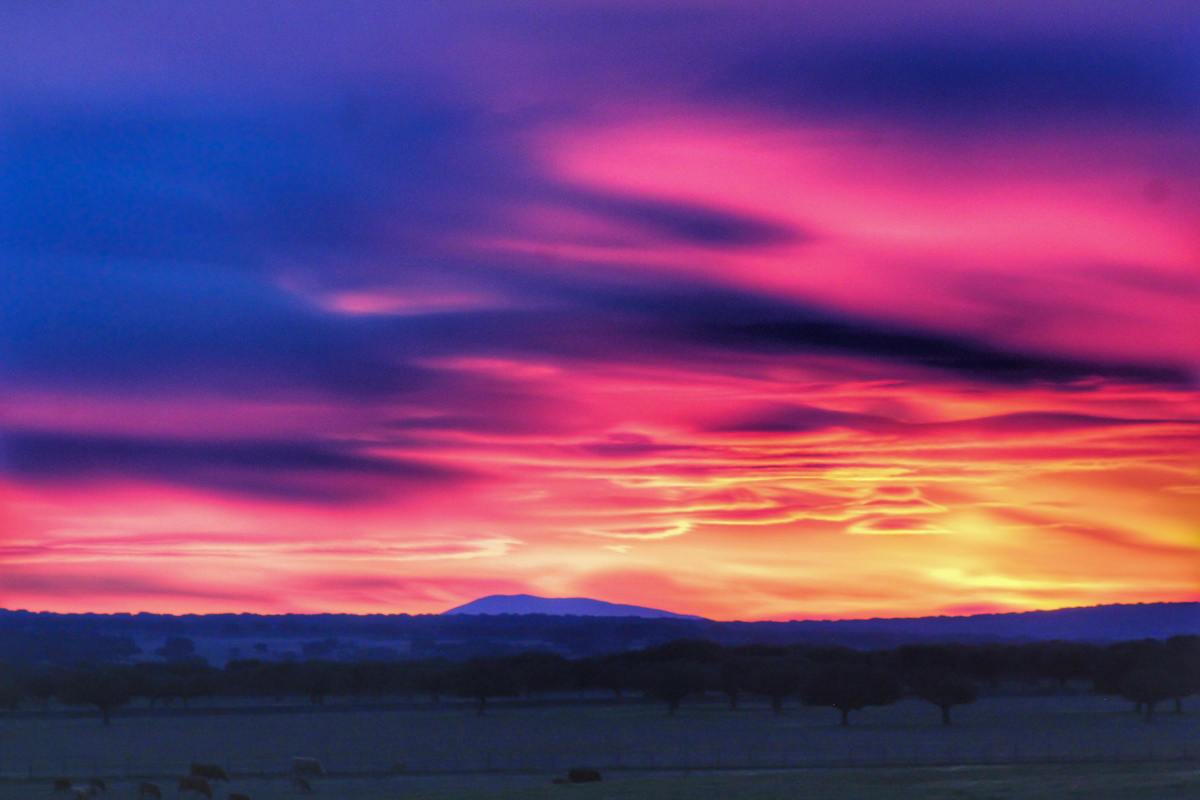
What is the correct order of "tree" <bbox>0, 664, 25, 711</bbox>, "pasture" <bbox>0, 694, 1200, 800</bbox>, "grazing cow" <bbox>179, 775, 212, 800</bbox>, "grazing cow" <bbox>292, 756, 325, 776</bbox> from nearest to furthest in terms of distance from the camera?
"pasture" <bbox>0, 694, 1200, 800</bbox>, "grazing cow" <bbox>179, 775, 212, 800</bbox>, "grazing cow" <bbox>292, 756, 325, 776</bbox>, "tree" <bbox>0, 664, 25, 711</bbox>

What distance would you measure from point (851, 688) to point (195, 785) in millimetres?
65473

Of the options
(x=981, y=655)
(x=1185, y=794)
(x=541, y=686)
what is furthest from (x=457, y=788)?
(x=981, y=655)

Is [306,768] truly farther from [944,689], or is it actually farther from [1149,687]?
[1149,687]

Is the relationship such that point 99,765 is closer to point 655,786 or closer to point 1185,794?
point 655,786

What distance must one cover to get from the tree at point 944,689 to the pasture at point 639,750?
4.98 ft

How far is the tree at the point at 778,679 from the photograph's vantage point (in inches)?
4771

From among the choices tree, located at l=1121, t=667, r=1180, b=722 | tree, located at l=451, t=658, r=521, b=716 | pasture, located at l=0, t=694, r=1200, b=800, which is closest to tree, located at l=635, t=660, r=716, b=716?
pasture, located at l=0, t=694, r=1200, b=800

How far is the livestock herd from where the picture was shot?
52.2m

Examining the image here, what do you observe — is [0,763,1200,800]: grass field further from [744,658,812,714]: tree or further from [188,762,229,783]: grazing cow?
[744,658,812,714]: tree

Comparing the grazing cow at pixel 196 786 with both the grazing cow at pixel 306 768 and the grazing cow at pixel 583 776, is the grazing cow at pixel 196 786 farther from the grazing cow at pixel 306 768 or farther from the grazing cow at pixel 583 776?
the grazing cow at pixel 583 776

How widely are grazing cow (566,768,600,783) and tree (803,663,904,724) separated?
2023 inches

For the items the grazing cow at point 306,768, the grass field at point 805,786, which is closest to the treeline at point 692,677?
the grass field at point 805,786

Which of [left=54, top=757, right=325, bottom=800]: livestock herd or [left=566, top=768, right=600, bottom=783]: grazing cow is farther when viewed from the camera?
[left=566, top=768, right=600, bottom=783]: grazing cow

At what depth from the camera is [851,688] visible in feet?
348
